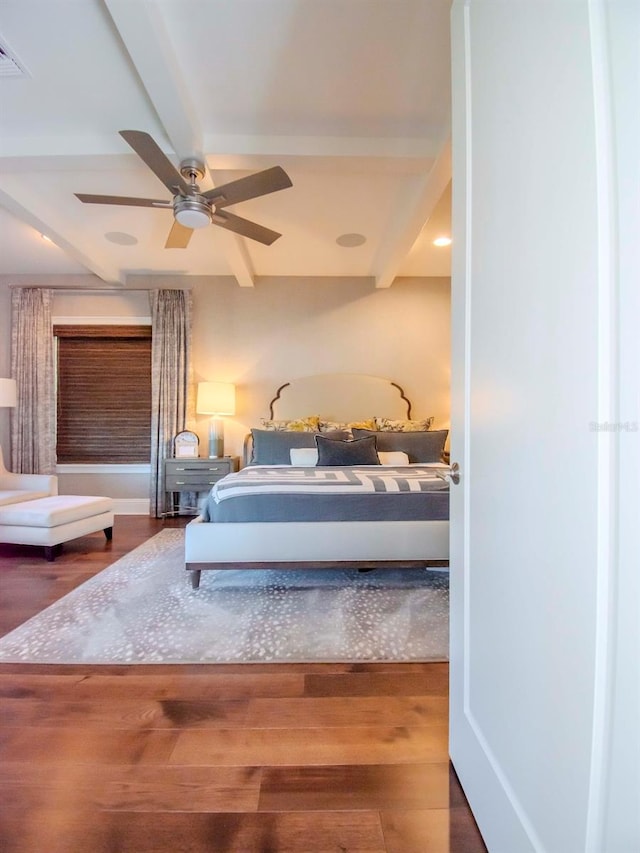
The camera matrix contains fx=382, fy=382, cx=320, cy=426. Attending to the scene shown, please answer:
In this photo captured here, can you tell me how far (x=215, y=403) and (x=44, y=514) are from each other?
6.39 feet

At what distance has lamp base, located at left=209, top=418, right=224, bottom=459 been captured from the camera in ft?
14.6

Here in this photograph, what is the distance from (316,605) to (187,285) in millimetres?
4075

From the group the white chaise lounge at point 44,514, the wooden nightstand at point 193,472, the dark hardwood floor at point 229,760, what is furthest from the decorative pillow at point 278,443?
the dark hardwood floor at point 229,760

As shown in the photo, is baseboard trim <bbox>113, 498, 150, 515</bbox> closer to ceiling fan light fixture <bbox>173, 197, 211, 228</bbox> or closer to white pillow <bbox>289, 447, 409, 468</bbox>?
white pillow <bbox>289, 447, 409, 468</bbox>

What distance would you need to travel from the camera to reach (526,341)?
0.79 meters

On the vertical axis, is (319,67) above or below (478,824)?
above

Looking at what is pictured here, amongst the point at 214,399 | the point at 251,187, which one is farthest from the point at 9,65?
the point at 214,399

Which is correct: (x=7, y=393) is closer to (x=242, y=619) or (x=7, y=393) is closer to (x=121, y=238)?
(x=121, y=238)

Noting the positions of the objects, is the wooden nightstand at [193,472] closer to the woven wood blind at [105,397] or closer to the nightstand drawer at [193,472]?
the nightstand drawer at [193,472]

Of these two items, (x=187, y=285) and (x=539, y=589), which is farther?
(x=187, y=285)

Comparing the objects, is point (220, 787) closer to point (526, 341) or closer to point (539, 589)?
point (539, 589)

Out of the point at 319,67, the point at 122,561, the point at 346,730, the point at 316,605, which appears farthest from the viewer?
the point at 122,561

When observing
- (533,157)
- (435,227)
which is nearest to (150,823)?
(533,157)

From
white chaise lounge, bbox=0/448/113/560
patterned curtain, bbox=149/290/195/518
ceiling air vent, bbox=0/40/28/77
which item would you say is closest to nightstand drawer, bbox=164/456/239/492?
patterned curtain, bbox=149/290/195/518
